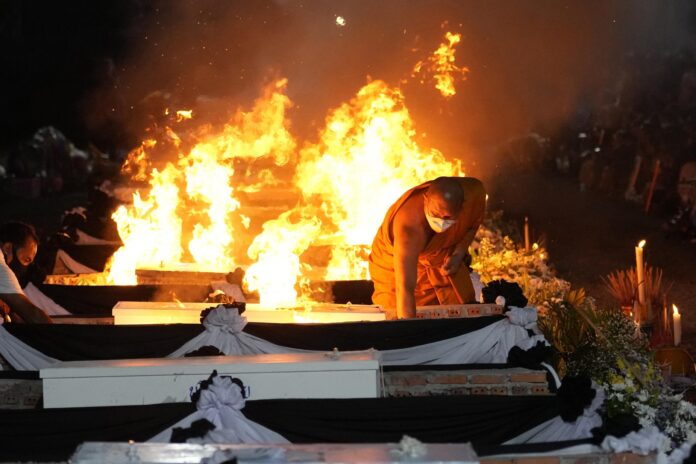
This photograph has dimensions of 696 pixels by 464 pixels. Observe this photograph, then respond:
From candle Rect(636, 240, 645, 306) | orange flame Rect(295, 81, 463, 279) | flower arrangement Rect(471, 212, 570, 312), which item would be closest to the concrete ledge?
candle Rect(636, 240, 645, 306)

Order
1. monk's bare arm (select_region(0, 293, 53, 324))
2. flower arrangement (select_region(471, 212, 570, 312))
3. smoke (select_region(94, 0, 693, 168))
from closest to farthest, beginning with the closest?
1. monk's bare arm (select_region(0, 293, 53, 324))
2. flower arrangement (select_region(471, 212, 570, 312))
3. smoke (select_region(94, 0, 693, 168))

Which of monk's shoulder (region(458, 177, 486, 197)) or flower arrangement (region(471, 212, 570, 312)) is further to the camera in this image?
flower arrangement (region(471, 212, 570, 312))

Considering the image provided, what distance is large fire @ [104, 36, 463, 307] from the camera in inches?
462

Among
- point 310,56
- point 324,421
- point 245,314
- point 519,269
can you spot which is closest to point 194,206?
point 519,269

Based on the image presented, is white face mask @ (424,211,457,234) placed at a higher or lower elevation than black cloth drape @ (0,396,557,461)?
higher

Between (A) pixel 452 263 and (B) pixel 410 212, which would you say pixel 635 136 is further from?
(B) pixel 410 212

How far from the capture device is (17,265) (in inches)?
329

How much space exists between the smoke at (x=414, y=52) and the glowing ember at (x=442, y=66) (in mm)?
189

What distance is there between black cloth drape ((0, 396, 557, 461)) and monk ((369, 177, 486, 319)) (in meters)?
2.11

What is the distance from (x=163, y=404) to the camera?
4695mm

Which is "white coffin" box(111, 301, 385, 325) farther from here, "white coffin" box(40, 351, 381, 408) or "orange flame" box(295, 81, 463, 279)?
"orange flame" box(295, 81, 463, 279)

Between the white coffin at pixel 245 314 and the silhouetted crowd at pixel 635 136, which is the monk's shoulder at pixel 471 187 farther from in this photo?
the silhouetted crowd at pixel 635 136

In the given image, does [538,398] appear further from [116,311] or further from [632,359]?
[116,311]

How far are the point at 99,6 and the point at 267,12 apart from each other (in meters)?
7.90
